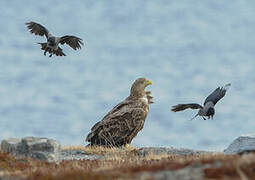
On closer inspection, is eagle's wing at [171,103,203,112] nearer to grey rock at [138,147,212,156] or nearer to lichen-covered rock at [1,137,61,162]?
grey rock at [138,147,212,156]

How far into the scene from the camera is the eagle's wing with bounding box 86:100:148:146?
22500mm

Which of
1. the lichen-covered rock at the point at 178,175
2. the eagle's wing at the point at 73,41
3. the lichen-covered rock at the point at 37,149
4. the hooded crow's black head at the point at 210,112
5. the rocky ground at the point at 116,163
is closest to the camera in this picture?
the lichen-covered rock at the point at 178,175

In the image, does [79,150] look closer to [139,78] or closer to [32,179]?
[139,78]

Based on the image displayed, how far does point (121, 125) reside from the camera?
22.6 metres

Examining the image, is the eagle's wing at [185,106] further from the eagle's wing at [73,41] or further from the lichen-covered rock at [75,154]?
the eagle's wing at [73,41]

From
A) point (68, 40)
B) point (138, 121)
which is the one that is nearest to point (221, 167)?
point (138, 121)

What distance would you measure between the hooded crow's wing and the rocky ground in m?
2.06

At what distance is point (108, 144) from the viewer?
2308 centimetres

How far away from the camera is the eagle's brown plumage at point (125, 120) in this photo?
2252 cm

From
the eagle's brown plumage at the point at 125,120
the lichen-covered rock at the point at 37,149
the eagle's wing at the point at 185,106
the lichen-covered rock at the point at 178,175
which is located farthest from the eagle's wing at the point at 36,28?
the lichen-covered rock at the point at 178,175

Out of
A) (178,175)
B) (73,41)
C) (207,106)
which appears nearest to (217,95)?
(207,106)

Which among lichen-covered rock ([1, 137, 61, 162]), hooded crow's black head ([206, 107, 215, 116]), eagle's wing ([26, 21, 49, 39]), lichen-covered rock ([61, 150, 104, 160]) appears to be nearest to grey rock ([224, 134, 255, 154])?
hooded crow's black head ([206, 107, 215, 116])

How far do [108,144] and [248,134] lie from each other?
6.29 meters

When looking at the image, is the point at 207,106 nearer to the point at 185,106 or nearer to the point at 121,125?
the point at 185,106
